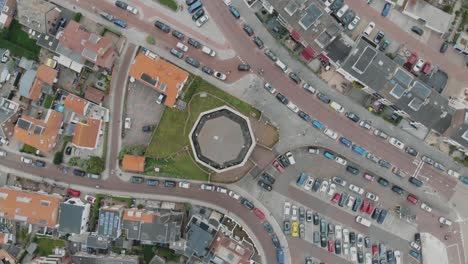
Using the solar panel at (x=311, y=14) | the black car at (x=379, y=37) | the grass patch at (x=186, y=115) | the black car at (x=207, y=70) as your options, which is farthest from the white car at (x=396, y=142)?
the black car at (x=207, y=70)

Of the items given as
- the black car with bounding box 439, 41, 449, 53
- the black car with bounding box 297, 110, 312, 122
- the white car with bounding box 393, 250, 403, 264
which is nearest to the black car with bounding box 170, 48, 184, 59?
the black car with bounding box 297, 110, 312, 122

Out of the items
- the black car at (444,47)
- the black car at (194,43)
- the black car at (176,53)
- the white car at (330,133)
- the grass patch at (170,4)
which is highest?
the black car at (444,47)

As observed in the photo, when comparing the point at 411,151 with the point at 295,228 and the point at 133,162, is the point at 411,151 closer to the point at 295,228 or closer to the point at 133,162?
the point at 295,228

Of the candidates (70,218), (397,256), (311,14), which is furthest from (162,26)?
(397,256)

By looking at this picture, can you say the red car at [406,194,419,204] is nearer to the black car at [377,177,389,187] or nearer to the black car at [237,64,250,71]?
the black car at [377,177,389,187]

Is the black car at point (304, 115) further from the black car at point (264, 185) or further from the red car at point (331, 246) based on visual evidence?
the red car at point (331, 246)

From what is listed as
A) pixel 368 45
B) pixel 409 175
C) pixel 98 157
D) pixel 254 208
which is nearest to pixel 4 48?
pixel 98 157
